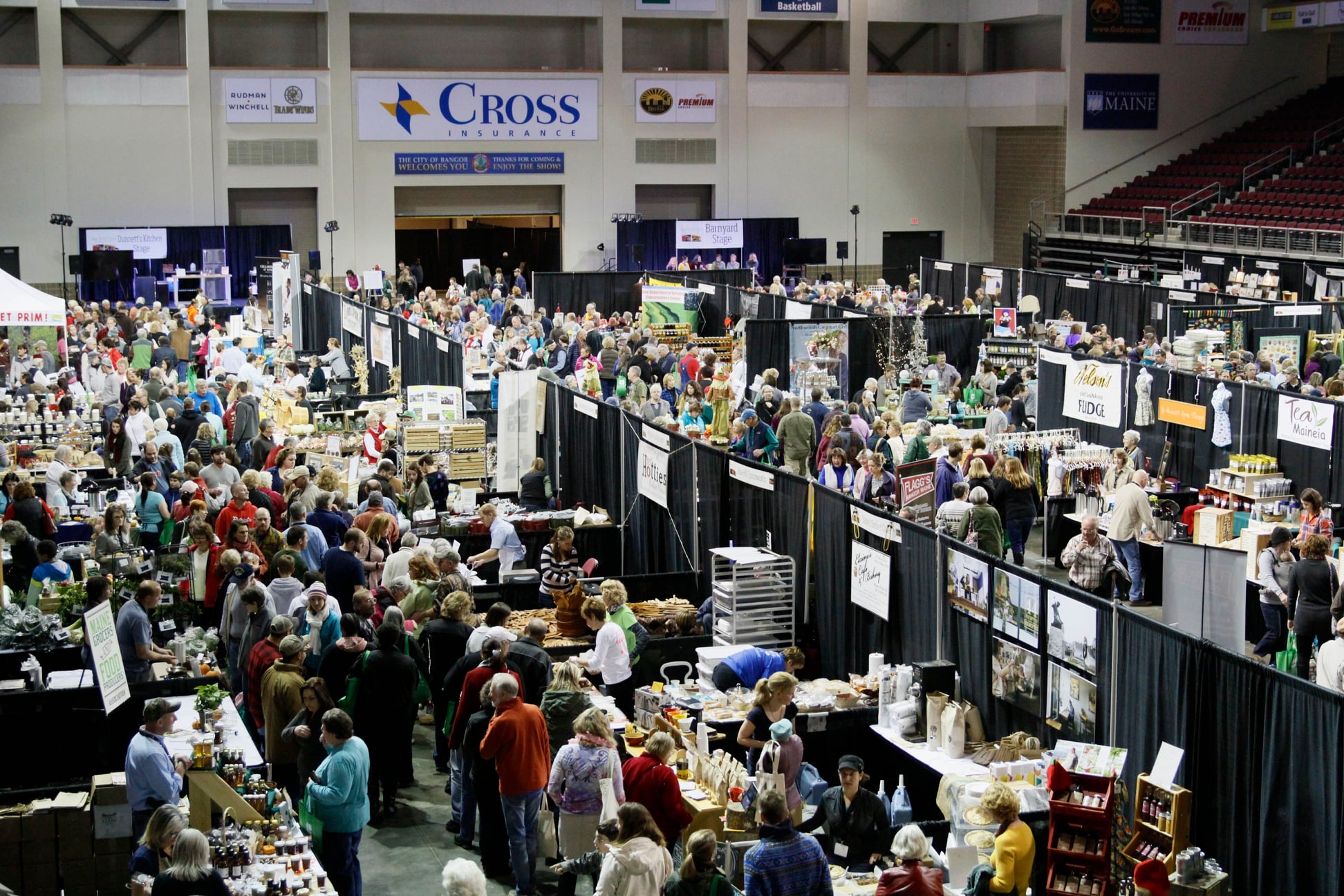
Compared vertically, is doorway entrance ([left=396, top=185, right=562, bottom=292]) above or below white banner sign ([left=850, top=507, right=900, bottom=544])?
above

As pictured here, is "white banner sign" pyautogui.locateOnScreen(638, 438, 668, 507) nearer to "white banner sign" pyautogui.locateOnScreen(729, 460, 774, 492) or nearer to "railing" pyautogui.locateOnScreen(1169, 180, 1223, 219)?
"white banner sign" pyautogui.locateOnScreen(729, 460, 774, 492)

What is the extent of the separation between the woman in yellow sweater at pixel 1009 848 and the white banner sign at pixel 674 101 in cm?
3054

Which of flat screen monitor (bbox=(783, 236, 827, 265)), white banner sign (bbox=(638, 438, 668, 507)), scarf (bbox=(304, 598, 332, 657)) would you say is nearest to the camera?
scarf (bbox=(304, 598, 332, 657))

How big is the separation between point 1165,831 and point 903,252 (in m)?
32.5

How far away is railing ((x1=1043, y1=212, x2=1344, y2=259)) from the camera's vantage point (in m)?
27.4

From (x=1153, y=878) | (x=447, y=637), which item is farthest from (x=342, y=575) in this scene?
(x=1153, y=878)

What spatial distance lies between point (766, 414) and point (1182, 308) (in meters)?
8.51

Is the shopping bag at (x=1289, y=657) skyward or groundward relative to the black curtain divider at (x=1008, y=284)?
groundward

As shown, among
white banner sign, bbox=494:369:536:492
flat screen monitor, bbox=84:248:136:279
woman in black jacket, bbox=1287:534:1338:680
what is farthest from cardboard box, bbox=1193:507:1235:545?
flat screen monitor, bbox=84:248:136:279

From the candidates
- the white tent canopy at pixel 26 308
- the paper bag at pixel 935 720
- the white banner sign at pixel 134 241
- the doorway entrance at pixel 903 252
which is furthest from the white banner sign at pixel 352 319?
the doorway entrance at pixel 903 252

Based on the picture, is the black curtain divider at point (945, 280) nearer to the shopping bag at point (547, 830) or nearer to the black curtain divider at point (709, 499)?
the black curtain divider at point (709, 499)

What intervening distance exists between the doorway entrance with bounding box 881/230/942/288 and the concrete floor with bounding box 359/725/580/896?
100 feet

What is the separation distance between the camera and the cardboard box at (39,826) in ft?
23.7

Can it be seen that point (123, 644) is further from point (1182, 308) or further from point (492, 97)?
point (492, 97)
